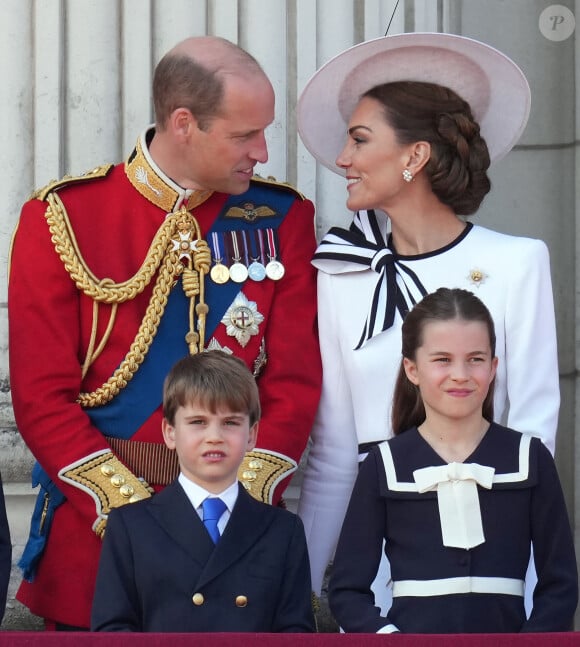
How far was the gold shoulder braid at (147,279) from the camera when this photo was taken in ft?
12.3

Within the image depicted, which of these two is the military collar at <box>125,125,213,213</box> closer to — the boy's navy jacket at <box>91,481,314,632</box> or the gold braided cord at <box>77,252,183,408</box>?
the gold braided cord at <box>77,252,183,408</box>

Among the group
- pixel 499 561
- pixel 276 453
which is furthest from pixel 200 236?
pixel 499 561

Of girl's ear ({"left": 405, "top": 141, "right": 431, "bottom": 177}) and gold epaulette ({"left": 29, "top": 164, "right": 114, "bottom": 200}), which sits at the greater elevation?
girl's ear ({"left": 405, "top": 141, "right": 431, "bottom": 177})

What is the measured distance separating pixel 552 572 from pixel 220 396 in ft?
2.44

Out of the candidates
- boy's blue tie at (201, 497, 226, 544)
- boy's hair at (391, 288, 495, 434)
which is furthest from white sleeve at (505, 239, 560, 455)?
boy's blue tie at (201, 497, 226, 544)

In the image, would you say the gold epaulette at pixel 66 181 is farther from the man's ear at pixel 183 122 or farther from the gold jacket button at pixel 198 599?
the gold jacket button at pixel 198 599

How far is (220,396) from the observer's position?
10.9 ft

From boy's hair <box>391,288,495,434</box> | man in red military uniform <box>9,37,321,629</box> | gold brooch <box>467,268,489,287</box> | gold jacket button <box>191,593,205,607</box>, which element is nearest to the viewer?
gold jacket button <box>191,593,205,607</box>

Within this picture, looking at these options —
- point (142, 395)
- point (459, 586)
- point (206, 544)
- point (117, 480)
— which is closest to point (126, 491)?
point (117, 480)

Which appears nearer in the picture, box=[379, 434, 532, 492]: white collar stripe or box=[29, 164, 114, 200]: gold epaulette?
box=[379, 434, 532, 492]: white collar stripe

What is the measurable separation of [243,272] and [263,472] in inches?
19.3

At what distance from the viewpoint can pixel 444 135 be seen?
12.8 feet

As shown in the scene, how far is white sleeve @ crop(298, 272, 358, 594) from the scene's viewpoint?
12.7 feet

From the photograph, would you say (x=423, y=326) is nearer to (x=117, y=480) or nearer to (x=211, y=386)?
(x=211, y=386)
